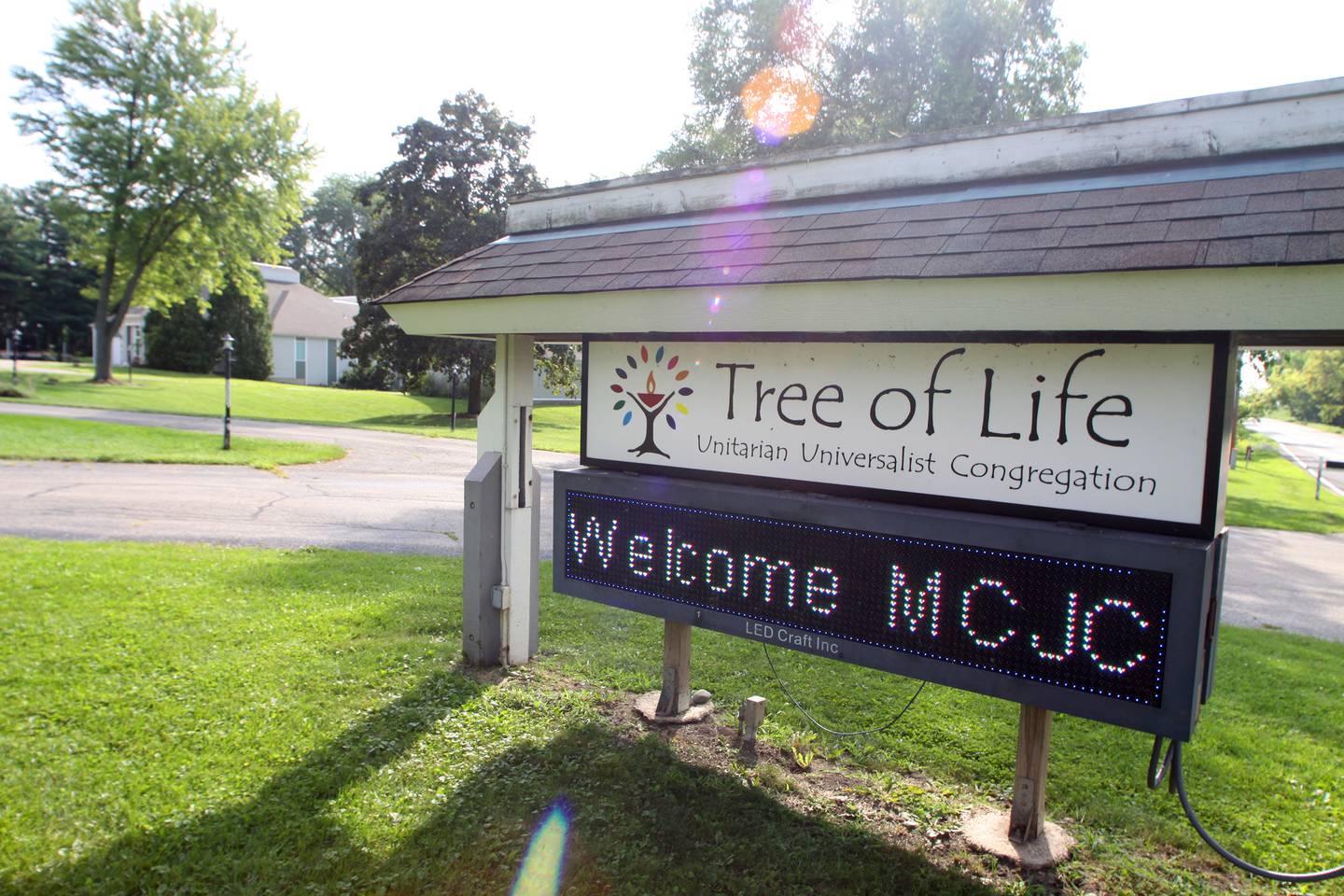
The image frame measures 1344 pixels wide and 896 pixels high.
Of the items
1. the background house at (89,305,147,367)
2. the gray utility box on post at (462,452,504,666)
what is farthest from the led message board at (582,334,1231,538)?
the background house at (89,305,147,367)

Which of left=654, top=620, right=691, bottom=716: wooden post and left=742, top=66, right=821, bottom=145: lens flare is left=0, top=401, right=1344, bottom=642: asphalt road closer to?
left=654, top=620, right=691, bottom=716: wooden post

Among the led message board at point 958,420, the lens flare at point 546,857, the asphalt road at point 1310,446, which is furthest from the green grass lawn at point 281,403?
the asphalt road at point 1310,446

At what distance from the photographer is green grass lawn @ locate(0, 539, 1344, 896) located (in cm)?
365

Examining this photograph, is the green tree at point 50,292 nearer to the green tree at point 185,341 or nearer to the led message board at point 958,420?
the green tree at point 185,341

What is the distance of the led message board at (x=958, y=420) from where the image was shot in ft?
10.1

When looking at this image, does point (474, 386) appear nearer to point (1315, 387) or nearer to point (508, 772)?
point (508, 772)

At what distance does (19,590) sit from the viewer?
7.07 metres

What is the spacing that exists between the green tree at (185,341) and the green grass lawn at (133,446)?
2462cm

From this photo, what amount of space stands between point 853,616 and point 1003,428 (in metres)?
1.02

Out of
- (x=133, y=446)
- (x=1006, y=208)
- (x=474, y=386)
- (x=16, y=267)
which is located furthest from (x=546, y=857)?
(x=16, y=267)

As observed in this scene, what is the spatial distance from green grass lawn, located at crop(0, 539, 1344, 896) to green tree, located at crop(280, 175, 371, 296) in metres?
78.8

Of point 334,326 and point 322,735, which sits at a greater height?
point 334,326

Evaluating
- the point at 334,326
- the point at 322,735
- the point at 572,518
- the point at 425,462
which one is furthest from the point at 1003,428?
the point at 334,326

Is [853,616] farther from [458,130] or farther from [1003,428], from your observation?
[458,130]
